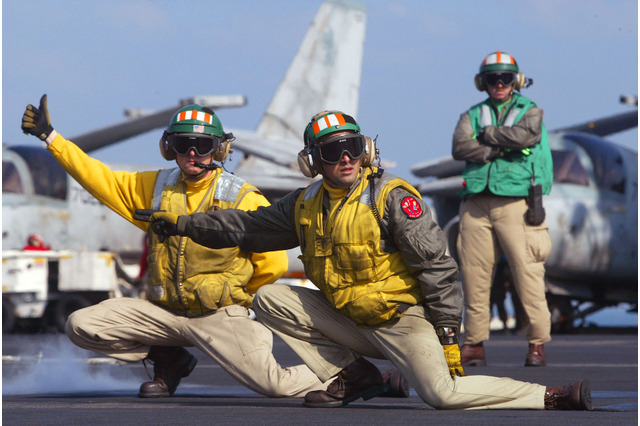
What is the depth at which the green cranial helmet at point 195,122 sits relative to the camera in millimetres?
5762

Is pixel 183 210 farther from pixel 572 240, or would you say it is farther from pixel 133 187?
pixel 572 240

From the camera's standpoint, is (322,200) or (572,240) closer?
(322,200)

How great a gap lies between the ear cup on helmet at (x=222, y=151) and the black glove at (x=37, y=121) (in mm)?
922

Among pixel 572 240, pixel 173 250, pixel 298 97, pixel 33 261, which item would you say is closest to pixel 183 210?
pixel 173 250

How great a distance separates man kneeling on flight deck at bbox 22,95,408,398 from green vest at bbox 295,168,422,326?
738 millimetres

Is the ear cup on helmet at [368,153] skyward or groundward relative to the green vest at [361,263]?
skyward

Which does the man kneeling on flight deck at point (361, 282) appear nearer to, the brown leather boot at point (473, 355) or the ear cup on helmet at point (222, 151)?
the ear cup on helmet at point (222, 151)

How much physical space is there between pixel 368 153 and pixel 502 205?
10.2 feet

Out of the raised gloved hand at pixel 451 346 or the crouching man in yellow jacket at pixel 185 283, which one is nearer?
the raised gloved hand at pixel 451 346

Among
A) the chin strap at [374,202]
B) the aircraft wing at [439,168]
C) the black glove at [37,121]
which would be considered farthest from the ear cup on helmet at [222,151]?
the aircraft wing at [439,168]

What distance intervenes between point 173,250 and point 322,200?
1.10 m

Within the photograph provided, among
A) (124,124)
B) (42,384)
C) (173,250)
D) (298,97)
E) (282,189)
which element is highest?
(298,97)

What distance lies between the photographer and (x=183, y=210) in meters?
5.73

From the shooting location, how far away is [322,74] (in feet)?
90.3
